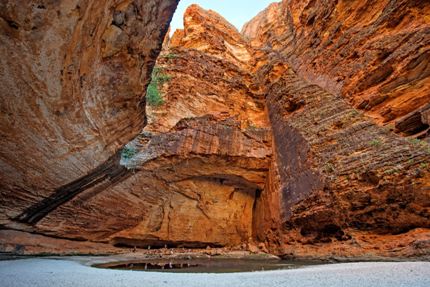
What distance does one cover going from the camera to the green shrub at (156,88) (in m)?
13.5

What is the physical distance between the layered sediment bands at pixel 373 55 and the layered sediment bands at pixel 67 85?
8727 mm

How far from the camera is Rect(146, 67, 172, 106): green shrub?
13484 mm

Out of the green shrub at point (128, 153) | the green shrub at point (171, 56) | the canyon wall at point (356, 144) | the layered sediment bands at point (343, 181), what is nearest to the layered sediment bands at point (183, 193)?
the green shrub at point (128, 153)

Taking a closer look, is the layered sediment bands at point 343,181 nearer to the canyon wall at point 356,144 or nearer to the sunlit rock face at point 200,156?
the canyon wall at point 356,144

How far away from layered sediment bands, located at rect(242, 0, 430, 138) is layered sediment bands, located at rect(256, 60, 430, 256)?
3.28 ft

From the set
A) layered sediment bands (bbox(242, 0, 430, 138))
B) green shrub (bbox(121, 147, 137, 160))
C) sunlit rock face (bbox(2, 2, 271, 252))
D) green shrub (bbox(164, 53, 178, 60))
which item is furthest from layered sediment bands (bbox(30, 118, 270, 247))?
green shrub (bbox(164, 53, 178, 60))

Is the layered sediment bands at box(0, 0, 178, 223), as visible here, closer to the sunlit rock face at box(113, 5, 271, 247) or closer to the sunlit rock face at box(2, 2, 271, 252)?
the sunlit rock face at box(2, 2, 271, 252)

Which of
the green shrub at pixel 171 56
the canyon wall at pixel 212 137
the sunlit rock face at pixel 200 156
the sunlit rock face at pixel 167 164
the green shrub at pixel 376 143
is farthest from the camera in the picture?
the green shrub at pixel 171 56

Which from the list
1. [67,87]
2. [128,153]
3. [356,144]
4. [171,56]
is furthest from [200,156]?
[171,56]

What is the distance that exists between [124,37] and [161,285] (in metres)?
4.17

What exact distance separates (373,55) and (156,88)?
11059mm

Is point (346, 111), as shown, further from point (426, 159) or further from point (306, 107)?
point (426, 159)

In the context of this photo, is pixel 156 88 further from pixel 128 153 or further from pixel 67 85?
pixel 67 85

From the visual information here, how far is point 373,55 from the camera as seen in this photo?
10.2 m
